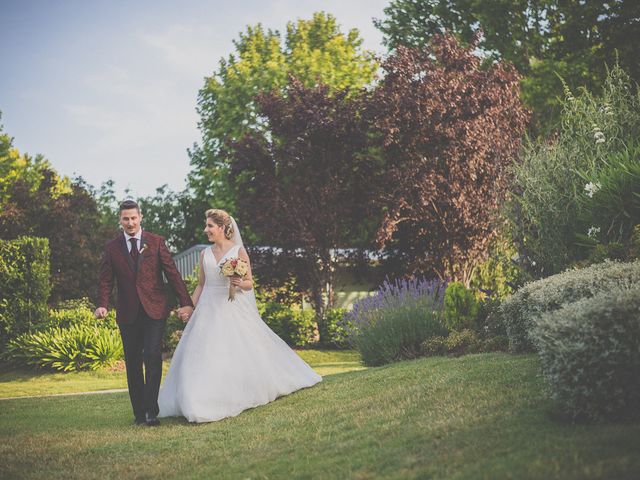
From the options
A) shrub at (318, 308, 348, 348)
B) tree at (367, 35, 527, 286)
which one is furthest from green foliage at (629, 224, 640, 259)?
shrub at (318, 308, 348, 348)

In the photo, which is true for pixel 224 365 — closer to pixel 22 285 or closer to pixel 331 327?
pixel 22 285

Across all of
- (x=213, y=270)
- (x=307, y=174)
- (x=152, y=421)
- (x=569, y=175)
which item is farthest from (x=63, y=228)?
(x=569, y=175)

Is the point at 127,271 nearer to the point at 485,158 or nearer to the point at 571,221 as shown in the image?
the point at 571,221

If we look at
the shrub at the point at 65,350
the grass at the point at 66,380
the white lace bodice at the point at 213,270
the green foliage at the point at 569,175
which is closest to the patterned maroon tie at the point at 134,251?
the white lace bodice at the point at 213,270

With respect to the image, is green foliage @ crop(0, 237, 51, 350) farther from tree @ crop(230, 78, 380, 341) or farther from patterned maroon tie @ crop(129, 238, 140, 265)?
patterned maroon tie @ crop(129, 238, 140, 265)

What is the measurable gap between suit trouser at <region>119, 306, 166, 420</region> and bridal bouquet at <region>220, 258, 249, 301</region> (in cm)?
108

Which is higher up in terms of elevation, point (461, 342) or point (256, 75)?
point (256, 75)

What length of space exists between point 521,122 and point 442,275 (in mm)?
5447

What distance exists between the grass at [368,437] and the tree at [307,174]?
12192mm

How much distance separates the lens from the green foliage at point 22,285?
1759 centimetres

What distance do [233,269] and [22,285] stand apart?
1136cm

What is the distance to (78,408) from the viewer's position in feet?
32.1

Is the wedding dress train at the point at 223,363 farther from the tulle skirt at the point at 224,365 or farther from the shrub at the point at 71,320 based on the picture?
the shrub at the point at 71,320

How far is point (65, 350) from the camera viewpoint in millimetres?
16609
